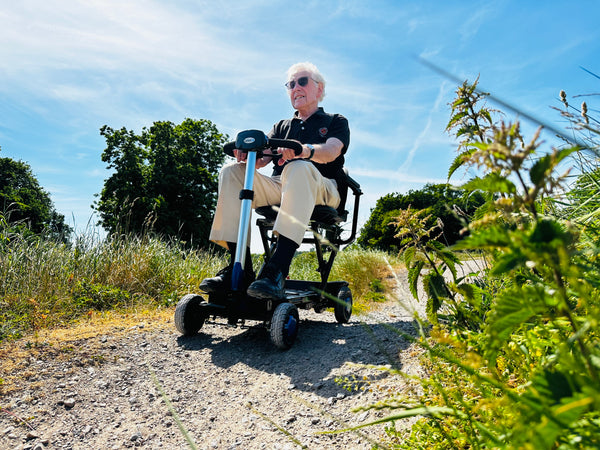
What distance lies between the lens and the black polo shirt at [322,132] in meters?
3.63

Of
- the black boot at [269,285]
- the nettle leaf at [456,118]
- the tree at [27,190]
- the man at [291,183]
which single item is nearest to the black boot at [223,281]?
the man at [291,183]

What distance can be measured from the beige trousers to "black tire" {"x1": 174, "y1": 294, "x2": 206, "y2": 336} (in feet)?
1.71

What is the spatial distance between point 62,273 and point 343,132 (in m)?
3.18

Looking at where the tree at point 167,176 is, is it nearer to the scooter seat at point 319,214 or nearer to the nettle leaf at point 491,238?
the scooter seat at point 319,214

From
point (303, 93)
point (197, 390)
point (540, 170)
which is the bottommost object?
point (197, 390)

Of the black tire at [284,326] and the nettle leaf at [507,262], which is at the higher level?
the nettle leaf at [507,262]

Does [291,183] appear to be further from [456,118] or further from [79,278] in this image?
[79,278]

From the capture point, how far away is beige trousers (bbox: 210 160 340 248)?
9.36 ft

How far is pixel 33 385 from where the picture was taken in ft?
7.21

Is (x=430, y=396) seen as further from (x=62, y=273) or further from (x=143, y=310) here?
(x=62, y=273)

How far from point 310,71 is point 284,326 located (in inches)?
99.6

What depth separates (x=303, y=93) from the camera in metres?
3.91

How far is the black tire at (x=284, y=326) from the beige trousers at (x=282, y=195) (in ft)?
1.59

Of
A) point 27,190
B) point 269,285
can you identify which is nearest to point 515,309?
point 269,285
